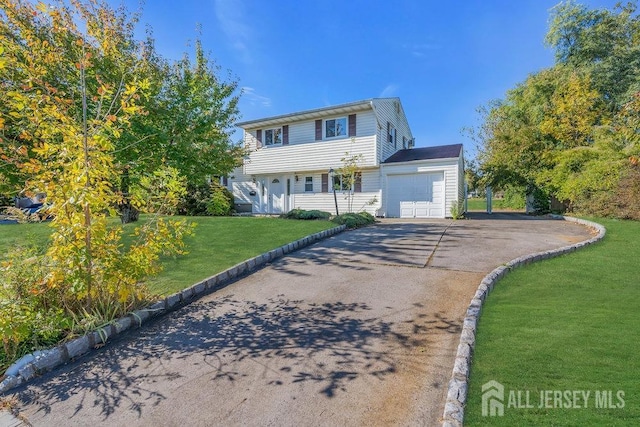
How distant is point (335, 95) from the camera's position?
61.0 feet

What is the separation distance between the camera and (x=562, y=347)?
2.83m

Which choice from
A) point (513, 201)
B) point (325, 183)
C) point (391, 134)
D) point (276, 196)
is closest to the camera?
point (325, 183)

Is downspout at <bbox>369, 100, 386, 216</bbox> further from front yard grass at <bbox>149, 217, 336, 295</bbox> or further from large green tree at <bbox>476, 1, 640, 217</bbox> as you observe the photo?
large green tree at <bbox>476, 1, 640, 217</bbox>

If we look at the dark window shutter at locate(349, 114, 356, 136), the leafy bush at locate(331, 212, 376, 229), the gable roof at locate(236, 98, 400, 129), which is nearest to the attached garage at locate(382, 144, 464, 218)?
the dark window shutter at locate(349, 114, 356, 136)

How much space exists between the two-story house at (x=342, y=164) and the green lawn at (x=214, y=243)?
16.5ft

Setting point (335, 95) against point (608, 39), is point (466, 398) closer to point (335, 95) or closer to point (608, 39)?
point (335, 95)

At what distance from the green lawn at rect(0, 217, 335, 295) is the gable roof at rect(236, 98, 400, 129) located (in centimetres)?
733


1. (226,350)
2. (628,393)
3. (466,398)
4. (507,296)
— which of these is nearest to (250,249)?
(226,350)

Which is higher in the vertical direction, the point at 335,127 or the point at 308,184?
the point at 335,127

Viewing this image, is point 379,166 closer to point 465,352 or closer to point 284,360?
point 465,352

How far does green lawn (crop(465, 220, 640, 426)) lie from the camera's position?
6.79ft

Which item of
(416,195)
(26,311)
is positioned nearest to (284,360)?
(26,311)

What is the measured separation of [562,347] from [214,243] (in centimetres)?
698

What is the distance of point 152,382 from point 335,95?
18222 millimetres
